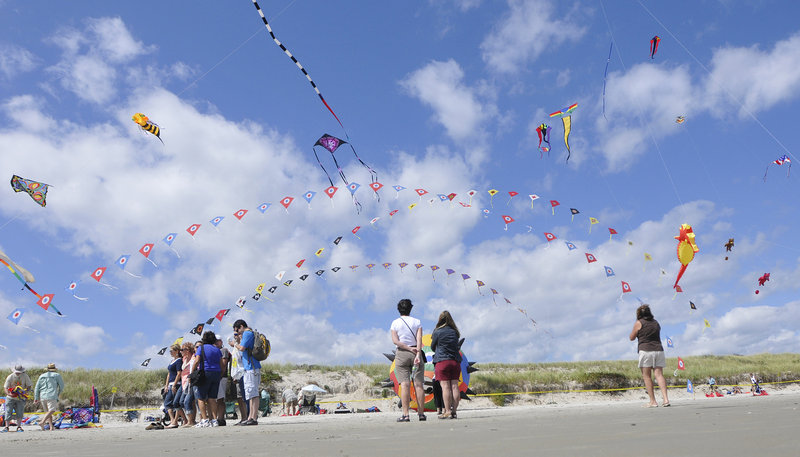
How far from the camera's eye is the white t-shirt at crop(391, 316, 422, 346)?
686 centimetres

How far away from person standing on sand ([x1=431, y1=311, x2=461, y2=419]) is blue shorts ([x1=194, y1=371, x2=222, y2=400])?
322cm

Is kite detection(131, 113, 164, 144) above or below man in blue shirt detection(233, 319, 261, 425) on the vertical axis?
above

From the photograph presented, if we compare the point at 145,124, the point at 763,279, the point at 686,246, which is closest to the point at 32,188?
the point at 145,124

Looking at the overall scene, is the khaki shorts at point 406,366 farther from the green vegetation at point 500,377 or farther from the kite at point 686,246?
the green vegetation at point 500,377

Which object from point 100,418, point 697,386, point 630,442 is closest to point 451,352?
point 630,442

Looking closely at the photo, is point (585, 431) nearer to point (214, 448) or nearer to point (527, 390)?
point (214, 448)

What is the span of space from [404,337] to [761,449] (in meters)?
4.83

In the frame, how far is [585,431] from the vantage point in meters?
3.57

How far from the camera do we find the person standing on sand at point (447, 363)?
267 inches

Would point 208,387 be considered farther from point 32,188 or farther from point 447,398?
point 32,188

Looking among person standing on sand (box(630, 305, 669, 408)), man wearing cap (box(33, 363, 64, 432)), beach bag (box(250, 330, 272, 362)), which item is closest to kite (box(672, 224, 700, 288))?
person standing on sand (box(630, 305, 669, 408))

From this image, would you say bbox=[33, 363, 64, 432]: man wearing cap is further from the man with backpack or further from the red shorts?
the red shorts

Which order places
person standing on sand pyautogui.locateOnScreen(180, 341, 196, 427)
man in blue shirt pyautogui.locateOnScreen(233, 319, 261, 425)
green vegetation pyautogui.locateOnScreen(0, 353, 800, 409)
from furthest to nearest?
green vegetation pyautogui.locateOnScreen(0, 353, 800, 409), person standing on sand pyautogui.locateOnScreen(180, 341, 196, 427), man in blue shirt pyautogui.locateOnScreen(233, 319, 261, 425)

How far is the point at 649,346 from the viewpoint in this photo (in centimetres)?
741
